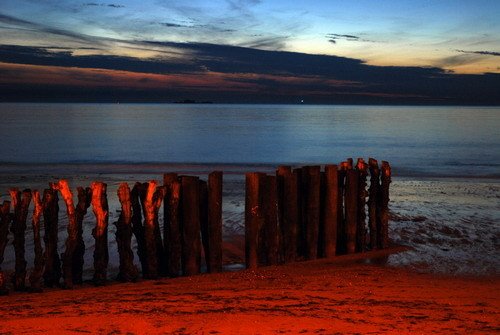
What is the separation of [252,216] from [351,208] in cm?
162

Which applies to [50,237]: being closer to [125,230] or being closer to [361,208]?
[125,230]

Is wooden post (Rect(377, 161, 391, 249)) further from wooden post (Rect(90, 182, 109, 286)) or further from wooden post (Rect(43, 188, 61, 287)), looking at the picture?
wooden post (Rect(43, 188, 61, 287))

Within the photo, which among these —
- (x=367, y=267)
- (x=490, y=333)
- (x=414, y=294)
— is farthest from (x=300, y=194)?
(x=490, y=333)

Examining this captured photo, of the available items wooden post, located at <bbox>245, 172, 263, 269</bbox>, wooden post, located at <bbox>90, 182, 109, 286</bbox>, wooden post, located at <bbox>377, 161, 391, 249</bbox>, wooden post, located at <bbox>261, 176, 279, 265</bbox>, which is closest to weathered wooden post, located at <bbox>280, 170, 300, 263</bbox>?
wooden post, located at <bbox>261, 176, 279, 265</bbox>

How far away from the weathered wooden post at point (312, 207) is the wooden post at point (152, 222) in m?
2.09

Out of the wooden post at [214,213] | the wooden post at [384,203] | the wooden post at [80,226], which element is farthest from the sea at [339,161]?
the wooden post at [214,213]

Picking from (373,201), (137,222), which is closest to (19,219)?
(137,222)

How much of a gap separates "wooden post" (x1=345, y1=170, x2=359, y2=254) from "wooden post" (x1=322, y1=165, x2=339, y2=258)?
0.74ft

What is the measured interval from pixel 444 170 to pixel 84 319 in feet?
69.4

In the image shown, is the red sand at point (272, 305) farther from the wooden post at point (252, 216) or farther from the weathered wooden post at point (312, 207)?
the weathered wooden post at point (312, 207)

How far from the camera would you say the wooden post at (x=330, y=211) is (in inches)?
306

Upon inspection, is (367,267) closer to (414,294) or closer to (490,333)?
(414,294)

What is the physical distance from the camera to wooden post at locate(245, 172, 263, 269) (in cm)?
725

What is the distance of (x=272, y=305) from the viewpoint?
5.49 m
